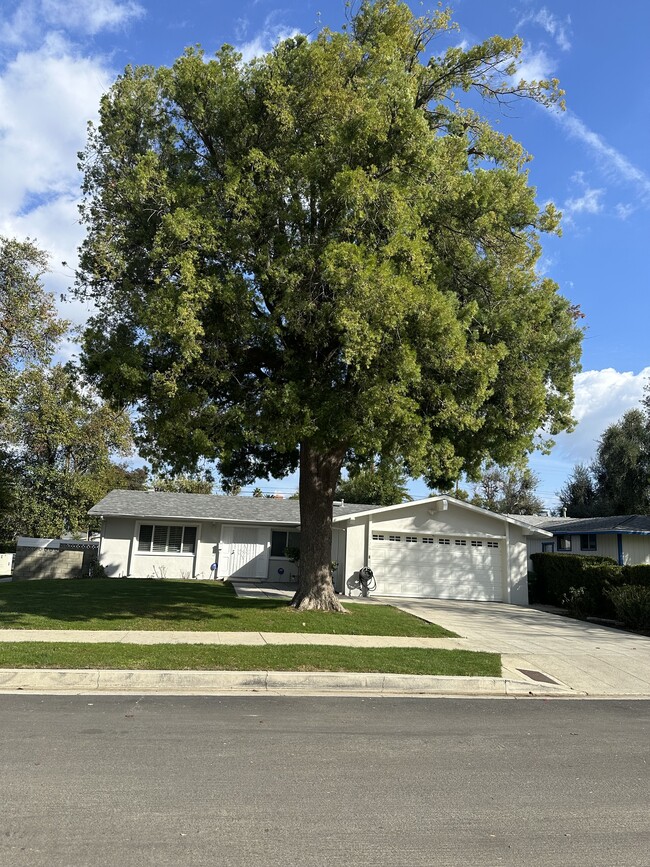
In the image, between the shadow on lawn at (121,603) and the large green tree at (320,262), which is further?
the shadow on lawn at (121,603)

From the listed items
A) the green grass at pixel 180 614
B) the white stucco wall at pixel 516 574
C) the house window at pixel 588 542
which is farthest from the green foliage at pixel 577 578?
the green grass at pixel 180 614

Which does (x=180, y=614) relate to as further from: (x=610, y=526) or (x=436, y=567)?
(x=610, y=526)

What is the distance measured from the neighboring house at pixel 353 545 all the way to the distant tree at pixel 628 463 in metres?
16.3

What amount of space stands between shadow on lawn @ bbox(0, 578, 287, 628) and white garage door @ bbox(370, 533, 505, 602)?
18.8 ft

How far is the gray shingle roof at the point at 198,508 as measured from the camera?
84.5 feet

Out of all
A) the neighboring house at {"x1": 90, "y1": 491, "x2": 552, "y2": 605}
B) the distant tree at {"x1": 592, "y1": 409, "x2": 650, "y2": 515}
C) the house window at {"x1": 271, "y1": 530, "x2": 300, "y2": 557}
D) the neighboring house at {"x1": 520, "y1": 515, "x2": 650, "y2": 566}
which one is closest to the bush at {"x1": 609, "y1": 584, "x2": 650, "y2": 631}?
the neighboring house at {"x1": 90, "y1": 491, "x2": 552, "y2": 605}

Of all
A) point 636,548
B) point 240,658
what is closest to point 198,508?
point 240,658

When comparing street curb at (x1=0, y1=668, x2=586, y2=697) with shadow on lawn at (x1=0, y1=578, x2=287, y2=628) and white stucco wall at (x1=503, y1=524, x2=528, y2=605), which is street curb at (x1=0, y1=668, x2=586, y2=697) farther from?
white stucco wall at (x1=503, y1=524, x2=528, y2=605)

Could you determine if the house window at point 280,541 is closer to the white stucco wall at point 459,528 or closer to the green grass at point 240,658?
the white stucco wall at point 459,528

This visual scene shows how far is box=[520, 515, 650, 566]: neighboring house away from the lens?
26.1 meters

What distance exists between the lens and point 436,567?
23.3 meters

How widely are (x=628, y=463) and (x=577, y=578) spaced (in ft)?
63.0

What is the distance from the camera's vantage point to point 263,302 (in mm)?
13016

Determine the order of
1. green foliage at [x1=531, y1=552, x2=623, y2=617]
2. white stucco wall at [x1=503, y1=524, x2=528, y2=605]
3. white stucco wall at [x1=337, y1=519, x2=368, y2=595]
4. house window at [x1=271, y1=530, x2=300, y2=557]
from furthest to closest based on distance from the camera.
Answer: house window at [x1=271, y1=530, x2=300, y2=557] → white stucco wall at [x1=503, y1=524, x2=528, y2=605] → white stucco wall at [x1=337, y1=519, x2=368, y2=595] → green foliage at [x1=531, y1=552, x2=623, y2=617]
